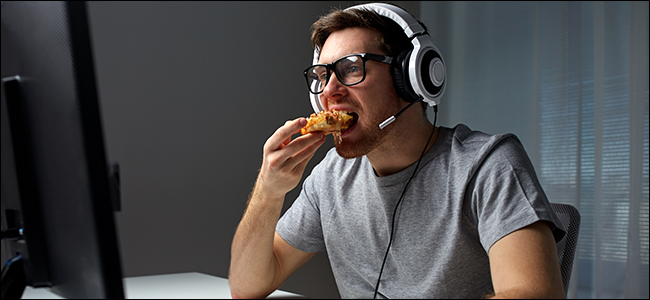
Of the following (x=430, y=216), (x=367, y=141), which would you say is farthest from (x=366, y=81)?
(x=430, y=216)

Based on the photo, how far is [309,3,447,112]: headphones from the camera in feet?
4.24

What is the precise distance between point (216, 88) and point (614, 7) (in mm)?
2522

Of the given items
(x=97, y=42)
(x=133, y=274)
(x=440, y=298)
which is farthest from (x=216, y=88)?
(x=440, y=298)

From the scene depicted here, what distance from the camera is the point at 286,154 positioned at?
3.97ft

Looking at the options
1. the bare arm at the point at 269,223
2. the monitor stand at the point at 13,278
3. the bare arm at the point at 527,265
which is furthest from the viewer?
the bare arm at the point at 269,223

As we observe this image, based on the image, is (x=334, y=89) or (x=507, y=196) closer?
(x=507, y=196)

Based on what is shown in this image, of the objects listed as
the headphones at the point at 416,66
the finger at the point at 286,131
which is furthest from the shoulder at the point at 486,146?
the finger at the point at 286,131

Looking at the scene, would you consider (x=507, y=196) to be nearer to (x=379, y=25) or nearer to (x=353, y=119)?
(x=353, y=119)

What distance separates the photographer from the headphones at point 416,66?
1291 mm

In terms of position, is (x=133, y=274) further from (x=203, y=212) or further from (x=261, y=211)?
(x=261, y=211)

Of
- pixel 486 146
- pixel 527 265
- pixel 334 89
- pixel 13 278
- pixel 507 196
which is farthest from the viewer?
pixel 334 89

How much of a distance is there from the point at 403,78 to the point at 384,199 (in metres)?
0.35

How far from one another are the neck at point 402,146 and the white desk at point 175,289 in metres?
0.46

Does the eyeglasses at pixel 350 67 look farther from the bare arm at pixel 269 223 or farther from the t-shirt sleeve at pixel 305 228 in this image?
the t-shirt sleeve at pixel 305 228
